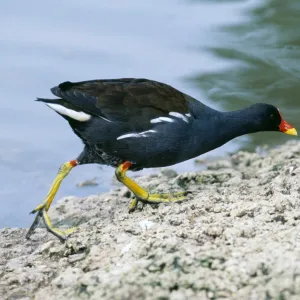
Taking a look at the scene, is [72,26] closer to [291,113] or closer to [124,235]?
[291,113]

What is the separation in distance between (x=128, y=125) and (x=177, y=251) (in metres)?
1.75

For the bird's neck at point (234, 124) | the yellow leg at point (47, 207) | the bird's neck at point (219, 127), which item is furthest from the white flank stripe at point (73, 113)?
the bird's neck at point (234, 124)

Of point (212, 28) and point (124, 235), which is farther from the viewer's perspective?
point (212, 28)

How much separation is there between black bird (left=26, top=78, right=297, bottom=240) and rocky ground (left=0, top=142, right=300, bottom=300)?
31 cm

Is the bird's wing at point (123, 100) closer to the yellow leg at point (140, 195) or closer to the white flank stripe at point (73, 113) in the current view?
the white flank stripe at point (73, 113)

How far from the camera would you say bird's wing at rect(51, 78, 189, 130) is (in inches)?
232

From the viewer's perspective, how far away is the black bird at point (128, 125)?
19.3 feet

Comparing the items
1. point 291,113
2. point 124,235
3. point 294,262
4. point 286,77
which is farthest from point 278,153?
point 294,262

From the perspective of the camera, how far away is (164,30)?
10.8 meters

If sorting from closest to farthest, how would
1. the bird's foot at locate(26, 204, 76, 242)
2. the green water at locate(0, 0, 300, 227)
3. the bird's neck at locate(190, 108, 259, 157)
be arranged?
the bird's foot at locate(26, 204, 76, 242)
the bird's neck at locate(190, 108, 259, 157)
the green water at locate(0, 0, 300, 227)

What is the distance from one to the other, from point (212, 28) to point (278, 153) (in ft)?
11.2

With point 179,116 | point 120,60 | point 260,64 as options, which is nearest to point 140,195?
point 179,116

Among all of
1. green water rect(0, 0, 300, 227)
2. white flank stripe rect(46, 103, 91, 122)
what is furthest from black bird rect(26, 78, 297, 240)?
green water rect(0, 0, 300, 227)

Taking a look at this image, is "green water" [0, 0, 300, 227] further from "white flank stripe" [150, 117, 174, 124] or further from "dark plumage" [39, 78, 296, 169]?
"white flank stripe" [150, 117, 174, 124]
